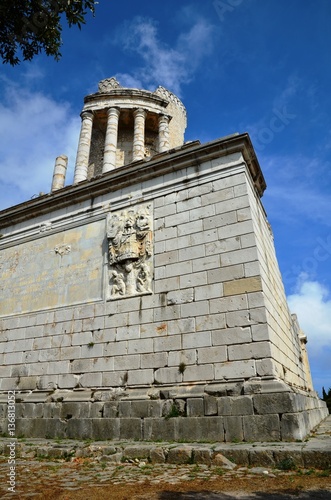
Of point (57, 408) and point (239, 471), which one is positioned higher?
point (57, 408)

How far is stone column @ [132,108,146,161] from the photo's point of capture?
1952 centimetres

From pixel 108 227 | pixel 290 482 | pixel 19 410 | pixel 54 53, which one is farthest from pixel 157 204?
pixel 290 482

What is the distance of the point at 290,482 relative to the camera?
3.94m

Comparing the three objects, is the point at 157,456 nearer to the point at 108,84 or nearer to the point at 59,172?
the point at 59,172

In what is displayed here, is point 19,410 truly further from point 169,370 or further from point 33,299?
point 169,370

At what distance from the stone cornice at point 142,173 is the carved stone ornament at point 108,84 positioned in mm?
15159

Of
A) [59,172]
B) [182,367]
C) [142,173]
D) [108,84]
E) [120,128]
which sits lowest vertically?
[182,367]

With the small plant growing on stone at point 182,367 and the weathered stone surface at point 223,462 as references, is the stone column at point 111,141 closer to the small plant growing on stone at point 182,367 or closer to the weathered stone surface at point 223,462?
the small plant growing on stone at point 182,367

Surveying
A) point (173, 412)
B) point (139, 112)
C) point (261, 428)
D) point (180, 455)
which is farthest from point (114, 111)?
point (180, 455)

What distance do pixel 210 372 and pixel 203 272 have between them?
2.19 metres

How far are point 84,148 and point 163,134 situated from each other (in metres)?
4.93

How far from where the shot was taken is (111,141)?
19688mm

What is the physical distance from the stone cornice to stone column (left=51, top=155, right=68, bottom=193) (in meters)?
8.11

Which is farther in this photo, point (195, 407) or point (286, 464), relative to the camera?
point (195, 407)
